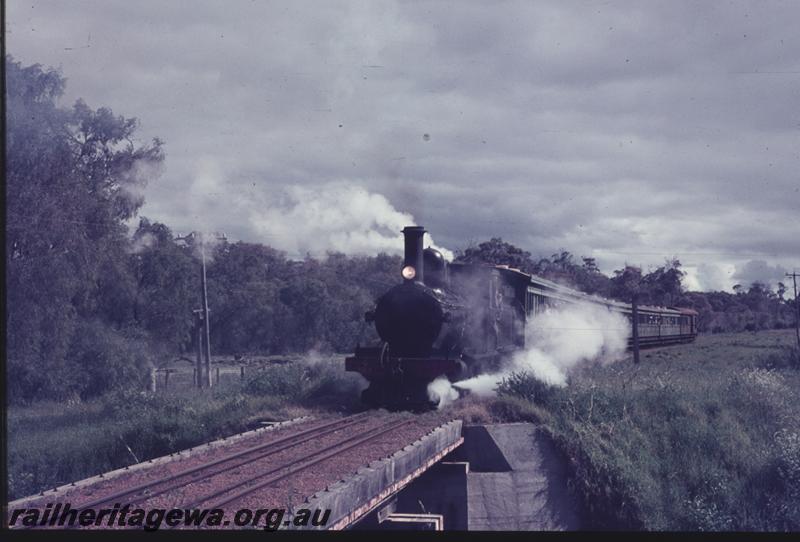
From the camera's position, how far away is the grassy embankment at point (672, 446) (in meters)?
13.8

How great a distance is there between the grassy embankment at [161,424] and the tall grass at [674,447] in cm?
495

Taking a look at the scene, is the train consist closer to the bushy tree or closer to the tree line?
the tree line

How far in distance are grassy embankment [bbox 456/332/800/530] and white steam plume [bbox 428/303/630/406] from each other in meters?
0.67

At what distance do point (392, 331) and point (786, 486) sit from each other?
868 cm

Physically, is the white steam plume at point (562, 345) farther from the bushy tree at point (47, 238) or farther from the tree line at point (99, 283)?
the bushy tree at point (47, 238)

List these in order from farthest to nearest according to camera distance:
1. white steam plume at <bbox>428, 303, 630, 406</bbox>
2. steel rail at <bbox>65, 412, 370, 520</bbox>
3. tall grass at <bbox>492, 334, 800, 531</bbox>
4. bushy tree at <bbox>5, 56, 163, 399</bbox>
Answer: bushy tree at <bbox>5, 56, 163, 399</bbox> < white steam plume at <bbox>428, 303, 630, 406</bbox> < tall grass at <bbox>492, 334, 800, 531</bbox> < steel rail at <bbox>65, 412, 370, 520</bbox>

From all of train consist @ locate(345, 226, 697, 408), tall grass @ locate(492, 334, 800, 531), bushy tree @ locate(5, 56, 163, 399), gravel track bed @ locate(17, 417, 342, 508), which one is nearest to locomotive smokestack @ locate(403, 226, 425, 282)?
train consist @ locate(345, 226, 697, 408)

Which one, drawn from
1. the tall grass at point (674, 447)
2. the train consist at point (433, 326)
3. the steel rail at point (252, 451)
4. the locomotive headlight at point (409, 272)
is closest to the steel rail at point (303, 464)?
the steel rail at point (252, 451)

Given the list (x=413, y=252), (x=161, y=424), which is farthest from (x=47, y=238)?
(x=413, y=252)

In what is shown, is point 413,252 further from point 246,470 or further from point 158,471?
point 158,471

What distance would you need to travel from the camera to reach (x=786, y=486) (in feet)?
46.6

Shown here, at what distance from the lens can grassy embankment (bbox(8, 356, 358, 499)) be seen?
15.5 meters

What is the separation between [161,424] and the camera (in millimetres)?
16422

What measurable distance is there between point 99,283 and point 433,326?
19.1 meters
